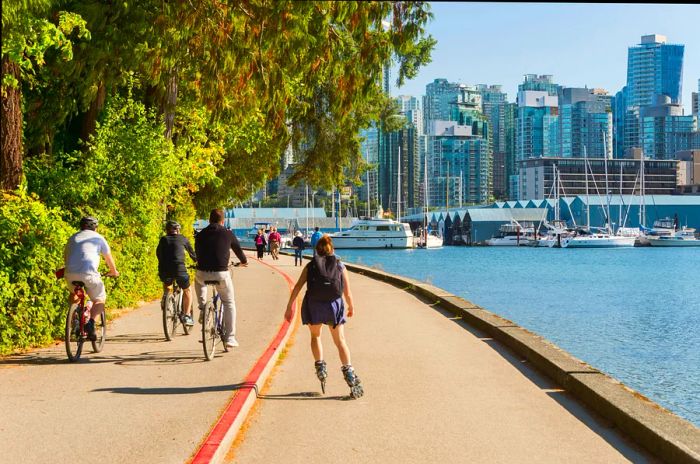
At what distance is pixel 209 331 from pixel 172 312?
2.59 meters

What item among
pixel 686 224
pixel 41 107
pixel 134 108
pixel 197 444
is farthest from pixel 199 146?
pixel 686 224

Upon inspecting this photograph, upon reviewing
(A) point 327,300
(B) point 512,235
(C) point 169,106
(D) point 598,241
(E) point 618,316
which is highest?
(C) point 169,106

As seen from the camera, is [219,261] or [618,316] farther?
[618,316]

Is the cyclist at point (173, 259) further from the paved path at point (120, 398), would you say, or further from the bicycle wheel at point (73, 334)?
the bicycle wheel at point (73, 334)

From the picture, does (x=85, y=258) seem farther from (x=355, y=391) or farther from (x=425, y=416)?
(x=425, y=416)

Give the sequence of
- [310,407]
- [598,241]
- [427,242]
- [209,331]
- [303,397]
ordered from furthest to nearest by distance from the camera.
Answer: [427,242]
[598,241]
[209,331]
[303,397]
[310,407]

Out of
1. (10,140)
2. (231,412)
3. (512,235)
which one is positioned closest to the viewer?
(231,412)

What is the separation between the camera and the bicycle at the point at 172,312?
44.4 feet

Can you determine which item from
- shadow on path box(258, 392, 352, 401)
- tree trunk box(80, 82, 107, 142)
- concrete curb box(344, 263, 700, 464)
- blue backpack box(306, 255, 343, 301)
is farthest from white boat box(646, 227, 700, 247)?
blue backpack box(306, 255, 343, 301)

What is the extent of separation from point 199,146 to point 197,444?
19.4 metres

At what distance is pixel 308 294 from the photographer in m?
9.38

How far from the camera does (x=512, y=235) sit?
164 m

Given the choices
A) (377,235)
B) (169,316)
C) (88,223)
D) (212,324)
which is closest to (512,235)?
(377,235)

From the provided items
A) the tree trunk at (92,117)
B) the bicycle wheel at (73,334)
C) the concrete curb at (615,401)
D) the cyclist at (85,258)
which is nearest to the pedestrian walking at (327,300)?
the concrete curb at (615,401)
